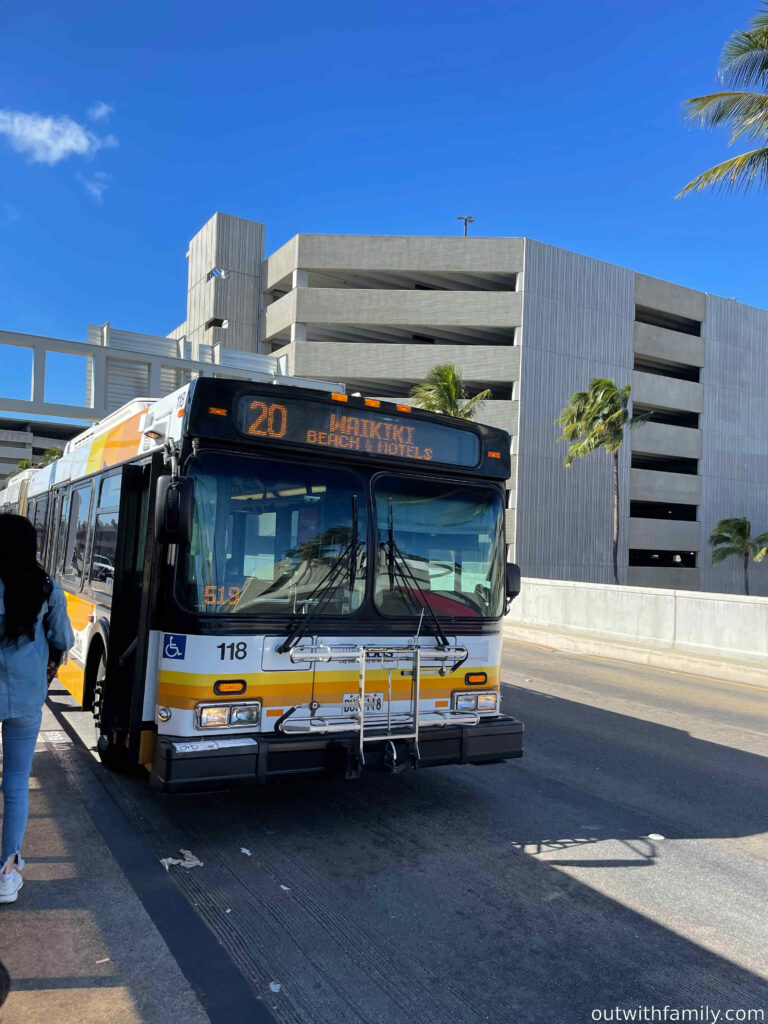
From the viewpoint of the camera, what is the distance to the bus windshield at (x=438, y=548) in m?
5.49

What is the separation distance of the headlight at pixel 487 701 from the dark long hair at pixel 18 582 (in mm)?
3197

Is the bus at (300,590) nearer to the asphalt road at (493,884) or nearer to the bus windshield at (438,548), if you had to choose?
the bus windshield at (438,548)

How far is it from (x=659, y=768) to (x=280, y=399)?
4770 mm

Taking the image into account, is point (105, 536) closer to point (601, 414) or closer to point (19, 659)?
point (19, 659)

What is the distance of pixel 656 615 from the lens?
15.7 metres

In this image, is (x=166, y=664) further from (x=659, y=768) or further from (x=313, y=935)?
(x=659, y=768)

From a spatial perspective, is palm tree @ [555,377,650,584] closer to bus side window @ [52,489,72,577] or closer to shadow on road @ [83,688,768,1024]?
shadow on road @ [83,688,768,1024]

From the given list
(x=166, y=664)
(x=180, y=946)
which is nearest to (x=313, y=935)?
(x=180, y=946)

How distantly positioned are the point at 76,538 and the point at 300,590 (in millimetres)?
3706

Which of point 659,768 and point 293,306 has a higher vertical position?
point 293,306

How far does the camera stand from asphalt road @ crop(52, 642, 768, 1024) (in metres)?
3.36

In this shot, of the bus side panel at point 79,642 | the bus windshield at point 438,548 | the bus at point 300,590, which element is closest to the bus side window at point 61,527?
the bus side panel at point 79,642

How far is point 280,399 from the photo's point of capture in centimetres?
523

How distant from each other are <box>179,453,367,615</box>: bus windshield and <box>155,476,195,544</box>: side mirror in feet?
0.84
